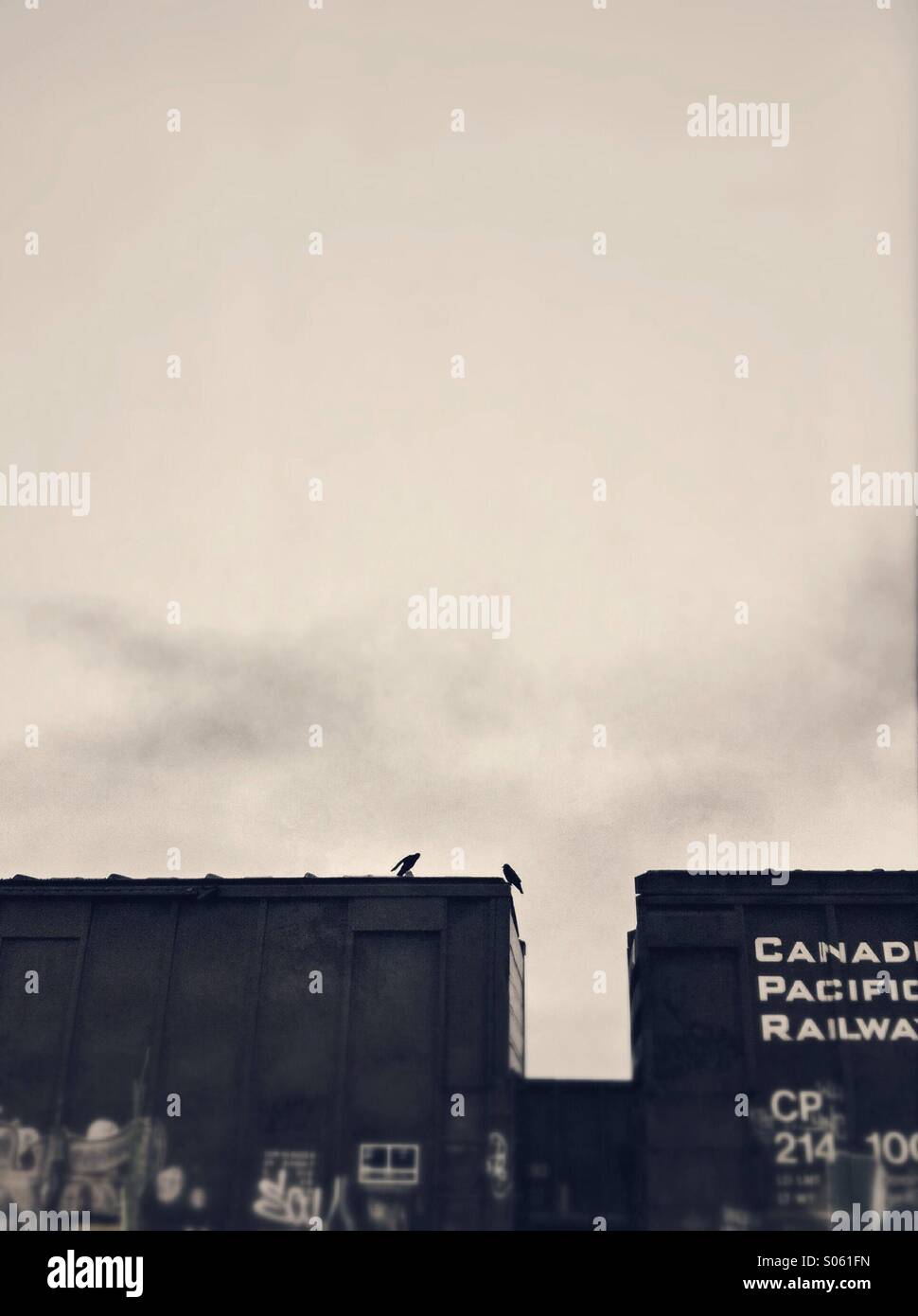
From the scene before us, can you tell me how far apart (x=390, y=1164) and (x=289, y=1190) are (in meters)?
1.32

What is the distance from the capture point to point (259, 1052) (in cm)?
1677

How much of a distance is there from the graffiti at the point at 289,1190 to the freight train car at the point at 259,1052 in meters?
0.02

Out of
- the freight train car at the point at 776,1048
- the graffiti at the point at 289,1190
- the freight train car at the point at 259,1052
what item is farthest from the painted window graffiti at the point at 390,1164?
the freight train car at the point at 776,1048

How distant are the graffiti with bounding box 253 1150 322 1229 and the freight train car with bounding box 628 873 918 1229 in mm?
4131

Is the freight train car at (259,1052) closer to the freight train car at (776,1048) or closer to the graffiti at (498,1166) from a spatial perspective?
the graffiti at (498,1166)

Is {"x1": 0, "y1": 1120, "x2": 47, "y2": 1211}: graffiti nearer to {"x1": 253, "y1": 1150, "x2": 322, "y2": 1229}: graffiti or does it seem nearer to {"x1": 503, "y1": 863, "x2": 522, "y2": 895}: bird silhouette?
{"x1": 253, "y1": 1150, "x2": 322, "y2": 1229}: graffiti

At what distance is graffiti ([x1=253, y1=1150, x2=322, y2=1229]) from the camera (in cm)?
1593

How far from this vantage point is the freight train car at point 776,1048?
15.6 metres

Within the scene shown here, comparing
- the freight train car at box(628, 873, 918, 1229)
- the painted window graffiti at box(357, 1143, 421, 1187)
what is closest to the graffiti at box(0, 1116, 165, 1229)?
the painted window graffiti at box(357, 1143, 421, 1187)
